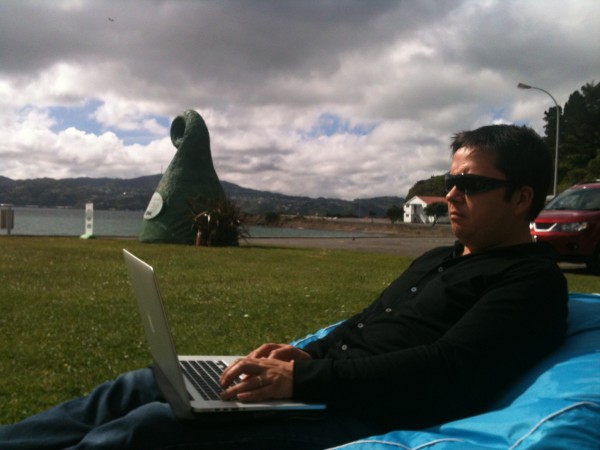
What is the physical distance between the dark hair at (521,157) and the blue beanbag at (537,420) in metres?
0.69

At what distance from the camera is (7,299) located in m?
7.71

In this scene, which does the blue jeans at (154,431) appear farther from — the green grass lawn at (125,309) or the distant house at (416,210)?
the distant house at (416,210)

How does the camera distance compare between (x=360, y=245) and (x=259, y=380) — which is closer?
(x=259, y=380)

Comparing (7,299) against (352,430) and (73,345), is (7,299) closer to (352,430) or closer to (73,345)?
(73,345)

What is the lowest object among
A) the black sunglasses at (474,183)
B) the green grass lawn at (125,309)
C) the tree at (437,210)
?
the green grass lawn at (125,309)

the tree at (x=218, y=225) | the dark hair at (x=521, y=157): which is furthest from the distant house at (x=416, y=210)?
the dark hair at (x=521, y=157)

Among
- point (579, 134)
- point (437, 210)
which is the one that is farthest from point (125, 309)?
point (437, 210)

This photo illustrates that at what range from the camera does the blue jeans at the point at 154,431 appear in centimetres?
194

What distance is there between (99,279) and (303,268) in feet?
13.5

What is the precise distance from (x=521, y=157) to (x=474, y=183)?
0.21 metres

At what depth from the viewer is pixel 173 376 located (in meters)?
2.09

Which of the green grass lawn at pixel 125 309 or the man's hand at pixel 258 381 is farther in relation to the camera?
the green grass lawn at pixel 125 309

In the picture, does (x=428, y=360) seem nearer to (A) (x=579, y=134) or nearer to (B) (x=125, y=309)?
(B) (x=125, y=309)

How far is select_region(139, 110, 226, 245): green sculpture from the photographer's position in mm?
20578
